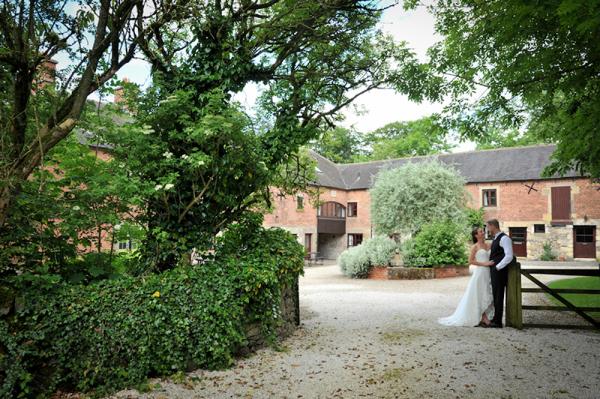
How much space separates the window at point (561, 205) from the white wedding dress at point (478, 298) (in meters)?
25.1

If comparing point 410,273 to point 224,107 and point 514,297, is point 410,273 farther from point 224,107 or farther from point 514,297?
point 224,107

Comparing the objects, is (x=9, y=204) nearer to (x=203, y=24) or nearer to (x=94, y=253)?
(x=94, y=253)

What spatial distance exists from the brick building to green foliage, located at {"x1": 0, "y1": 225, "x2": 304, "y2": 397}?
2012cm

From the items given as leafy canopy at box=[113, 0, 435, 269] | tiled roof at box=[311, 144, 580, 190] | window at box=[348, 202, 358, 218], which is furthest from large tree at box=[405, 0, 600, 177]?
window at box=[348, 202, 358, 218]

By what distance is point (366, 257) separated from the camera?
17688mm

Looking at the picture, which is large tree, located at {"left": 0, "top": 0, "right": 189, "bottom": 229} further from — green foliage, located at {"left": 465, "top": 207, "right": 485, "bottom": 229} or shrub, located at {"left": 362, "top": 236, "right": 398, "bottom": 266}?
green foliage, located at {"left": 465, "top": 207, "right": 485, "bottom": 229}

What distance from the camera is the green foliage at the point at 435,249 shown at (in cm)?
1761

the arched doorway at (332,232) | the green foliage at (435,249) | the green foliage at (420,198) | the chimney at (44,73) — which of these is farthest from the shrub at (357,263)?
the arched doorway at (332,232)

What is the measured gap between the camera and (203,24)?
6.59m

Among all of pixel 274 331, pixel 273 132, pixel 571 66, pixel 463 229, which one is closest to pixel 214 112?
pixel 273 132

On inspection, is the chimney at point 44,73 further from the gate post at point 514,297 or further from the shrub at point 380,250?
the shrub at point 380,250

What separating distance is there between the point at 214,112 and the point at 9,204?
288 centimetres

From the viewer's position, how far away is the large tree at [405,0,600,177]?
4.30 metres

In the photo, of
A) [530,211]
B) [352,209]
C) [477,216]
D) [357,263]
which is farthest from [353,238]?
[357,263]
